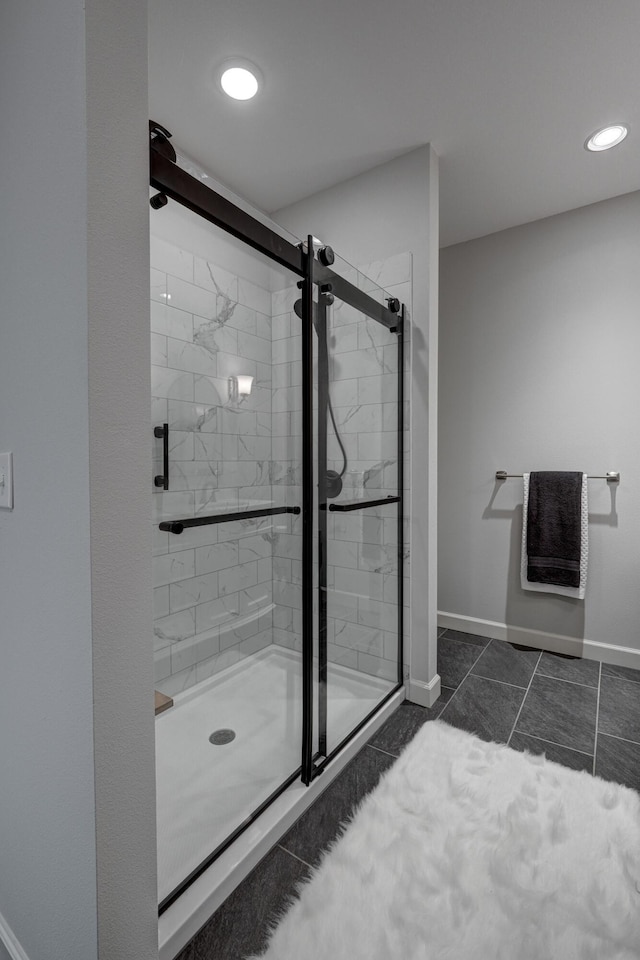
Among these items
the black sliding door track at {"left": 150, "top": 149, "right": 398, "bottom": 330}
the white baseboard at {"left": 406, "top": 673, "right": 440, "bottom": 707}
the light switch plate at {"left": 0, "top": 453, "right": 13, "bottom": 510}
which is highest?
the black sliding door track at {"left": 150, "top": 149, "right": 398, "bottom": 330}

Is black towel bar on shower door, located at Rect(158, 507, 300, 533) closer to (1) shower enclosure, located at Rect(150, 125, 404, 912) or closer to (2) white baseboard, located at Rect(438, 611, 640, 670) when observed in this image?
(1) shower enclosure, located at Rect(150, 125, 404, 912)

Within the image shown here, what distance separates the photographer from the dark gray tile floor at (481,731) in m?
1.16

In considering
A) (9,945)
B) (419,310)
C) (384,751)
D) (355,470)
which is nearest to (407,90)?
(419,310)

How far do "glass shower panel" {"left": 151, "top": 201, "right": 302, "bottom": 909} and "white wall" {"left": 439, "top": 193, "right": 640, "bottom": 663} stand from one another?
1.76 metres

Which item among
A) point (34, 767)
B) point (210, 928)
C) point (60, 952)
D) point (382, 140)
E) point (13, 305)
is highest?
point (382, 140)

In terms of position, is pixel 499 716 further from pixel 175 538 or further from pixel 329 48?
pixel 329 48

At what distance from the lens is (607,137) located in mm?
1995

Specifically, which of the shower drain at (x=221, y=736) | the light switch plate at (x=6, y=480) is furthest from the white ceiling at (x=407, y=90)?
the shower drain at (x=221, y=736)

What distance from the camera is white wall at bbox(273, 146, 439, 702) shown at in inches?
80.8

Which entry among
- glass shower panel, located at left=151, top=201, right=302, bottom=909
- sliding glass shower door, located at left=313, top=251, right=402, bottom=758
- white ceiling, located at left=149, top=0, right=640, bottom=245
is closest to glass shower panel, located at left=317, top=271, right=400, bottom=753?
sliding glass shower door, located at left=313, top=251, right=402, bottom=758

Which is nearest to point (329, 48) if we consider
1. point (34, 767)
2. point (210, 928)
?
point (34, 767)

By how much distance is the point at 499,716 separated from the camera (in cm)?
204

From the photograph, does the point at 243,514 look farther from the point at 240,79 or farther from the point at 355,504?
the point at 240,79

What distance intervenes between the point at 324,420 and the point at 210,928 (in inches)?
56.2
